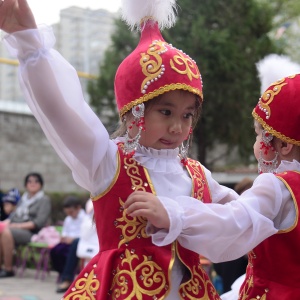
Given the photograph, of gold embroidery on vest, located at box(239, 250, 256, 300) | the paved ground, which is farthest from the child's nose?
the paved ground

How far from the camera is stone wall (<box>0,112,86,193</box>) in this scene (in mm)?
14312

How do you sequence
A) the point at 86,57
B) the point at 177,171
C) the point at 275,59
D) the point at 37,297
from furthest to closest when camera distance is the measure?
the point at 86,57, the point at 37,297, the point at 275,59, the point at 177,171

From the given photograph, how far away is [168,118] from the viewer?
2320mm

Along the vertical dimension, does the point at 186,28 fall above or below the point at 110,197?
above

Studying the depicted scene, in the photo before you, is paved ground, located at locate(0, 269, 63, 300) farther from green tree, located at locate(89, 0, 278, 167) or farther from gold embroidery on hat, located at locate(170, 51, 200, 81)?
green tree, located at locate(89, 0, 278, 167)

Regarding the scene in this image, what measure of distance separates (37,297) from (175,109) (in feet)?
16.2

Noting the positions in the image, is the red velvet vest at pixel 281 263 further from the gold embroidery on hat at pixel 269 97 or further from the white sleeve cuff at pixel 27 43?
the white sleeve cuff at pixel 27 43

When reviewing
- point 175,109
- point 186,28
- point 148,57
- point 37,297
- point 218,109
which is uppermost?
point 186,28

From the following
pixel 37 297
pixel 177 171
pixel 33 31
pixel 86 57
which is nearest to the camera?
pixel 33 31

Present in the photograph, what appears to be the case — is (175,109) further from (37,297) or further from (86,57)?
(86,57)

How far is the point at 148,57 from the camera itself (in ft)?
7.72

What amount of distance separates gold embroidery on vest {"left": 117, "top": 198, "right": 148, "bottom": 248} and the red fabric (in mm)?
432

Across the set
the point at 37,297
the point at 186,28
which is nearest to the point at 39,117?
the point at 37,297

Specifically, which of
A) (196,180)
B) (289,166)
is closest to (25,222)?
(196,180)
